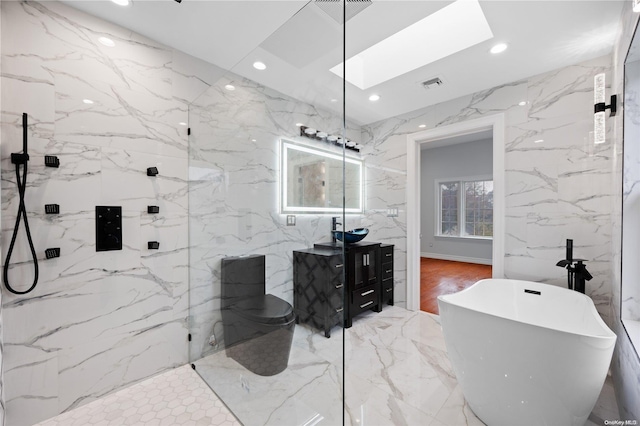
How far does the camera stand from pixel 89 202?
177 cm

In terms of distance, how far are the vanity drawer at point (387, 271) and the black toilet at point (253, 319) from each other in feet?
6.68

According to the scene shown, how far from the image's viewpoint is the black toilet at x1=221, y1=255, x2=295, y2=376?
152 centimetres

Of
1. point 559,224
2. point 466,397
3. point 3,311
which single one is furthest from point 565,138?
point 3,311

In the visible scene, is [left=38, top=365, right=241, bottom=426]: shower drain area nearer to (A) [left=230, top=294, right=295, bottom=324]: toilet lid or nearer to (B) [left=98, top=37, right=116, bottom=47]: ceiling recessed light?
(A) [left=230, top=294, right=295, bottom=324]: toilet lid

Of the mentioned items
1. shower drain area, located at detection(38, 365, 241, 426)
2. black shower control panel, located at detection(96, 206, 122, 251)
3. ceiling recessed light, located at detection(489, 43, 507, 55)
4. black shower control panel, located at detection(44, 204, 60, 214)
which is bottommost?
shower drain area, located at detection(38, 365, 241, 426)

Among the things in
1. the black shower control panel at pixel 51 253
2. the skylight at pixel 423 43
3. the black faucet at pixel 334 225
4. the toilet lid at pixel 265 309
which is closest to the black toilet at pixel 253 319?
the toilet lid at pixel 265 309

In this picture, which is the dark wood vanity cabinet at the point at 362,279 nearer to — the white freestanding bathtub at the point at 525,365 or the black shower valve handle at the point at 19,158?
the white freestanding bathtub at the point at 525,365

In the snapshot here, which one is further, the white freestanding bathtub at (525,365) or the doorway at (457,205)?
the doorway at (457,205)

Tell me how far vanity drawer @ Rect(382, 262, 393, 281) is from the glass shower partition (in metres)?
2.04

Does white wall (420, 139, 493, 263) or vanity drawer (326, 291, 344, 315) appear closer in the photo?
vanity drawer (326, 291, 344, 315)

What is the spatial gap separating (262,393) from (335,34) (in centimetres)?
192

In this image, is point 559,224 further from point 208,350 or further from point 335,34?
point 208,350

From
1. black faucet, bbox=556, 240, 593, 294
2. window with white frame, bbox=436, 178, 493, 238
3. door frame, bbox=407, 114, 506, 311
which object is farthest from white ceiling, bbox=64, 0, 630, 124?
window with white frame, bbox=436, 178, 493, 238

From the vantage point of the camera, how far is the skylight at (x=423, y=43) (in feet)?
6.85
